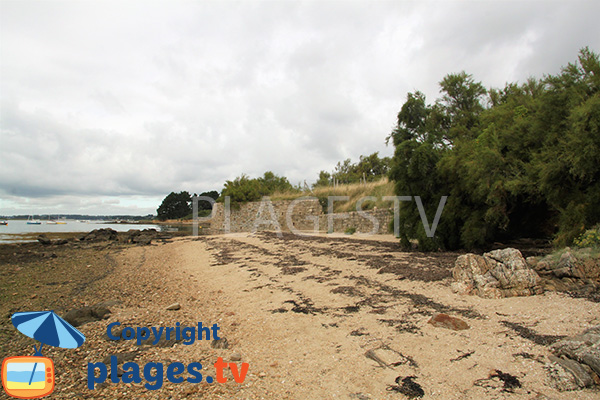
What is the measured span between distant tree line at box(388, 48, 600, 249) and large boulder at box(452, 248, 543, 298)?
2.31 metres

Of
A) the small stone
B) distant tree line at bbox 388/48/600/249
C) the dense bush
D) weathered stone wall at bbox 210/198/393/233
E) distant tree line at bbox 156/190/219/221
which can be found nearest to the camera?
the small stone

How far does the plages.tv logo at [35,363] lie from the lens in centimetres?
294

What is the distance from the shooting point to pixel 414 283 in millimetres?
5953

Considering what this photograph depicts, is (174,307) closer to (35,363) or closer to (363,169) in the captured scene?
(35,363)

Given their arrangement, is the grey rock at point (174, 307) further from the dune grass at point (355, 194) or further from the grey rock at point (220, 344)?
the dune grass at point (355, 194)

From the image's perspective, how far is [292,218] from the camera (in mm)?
25172

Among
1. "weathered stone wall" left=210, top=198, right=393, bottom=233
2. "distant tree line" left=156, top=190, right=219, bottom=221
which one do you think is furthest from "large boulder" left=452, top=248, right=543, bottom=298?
"distant tree line" left=156, top=190, right=219, bottom=221

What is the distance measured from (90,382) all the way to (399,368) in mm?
3044

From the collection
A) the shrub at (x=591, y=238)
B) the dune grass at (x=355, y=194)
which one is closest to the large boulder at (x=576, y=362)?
the shrub at (x=591, y=238)

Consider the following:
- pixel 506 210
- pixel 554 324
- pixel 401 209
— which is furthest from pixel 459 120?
pixel 554 324

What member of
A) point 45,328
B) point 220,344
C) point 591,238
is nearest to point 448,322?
point 220,344

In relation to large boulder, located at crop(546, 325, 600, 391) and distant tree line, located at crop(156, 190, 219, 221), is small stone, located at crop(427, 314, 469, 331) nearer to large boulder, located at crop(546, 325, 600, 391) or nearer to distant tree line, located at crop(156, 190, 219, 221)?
large boulder, located at crop(546, 325, 600, 391)

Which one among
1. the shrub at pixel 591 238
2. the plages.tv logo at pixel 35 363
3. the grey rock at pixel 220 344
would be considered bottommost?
the grey rock at pixel 220 344

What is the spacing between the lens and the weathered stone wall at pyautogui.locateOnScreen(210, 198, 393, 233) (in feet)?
58.9
